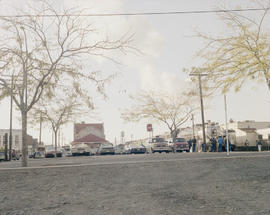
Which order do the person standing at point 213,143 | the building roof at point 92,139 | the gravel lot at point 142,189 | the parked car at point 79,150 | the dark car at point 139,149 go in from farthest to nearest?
the building roof at point 92,139 → the parked car at point 79,150 → the dark car at point 139,149 → the person standing at point 213,143 → the gravel lot at point 142,189

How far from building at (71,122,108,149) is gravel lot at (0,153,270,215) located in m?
40.1

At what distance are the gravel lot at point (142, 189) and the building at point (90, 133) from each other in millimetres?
40057

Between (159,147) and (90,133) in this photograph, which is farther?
(90,133)

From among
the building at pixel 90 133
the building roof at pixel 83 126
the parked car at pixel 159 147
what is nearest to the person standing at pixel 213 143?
the parked car at pixel 159 147

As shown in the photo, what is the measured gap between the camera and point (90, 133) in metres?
52.0

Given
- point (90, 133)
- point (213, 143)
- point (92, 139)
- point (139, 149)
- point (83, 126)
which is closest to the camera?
point (213, 143)

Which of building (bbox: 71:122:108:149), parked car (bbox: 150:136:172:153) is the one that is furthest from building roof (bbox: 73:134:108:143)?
parked car (bbox: 150:136:172:153)

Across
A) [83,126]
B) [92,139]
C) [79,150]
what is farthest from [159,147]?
[92,139]

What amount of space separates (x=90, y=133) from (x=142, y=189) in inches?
1760

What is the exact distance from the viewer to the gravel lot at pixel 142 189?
6305mm

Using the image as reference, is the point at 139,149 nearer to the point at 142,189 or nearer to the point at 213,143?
the point at 213,143

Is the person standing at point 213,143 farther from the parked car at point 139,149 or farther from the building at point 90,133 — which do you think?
the building at point 90,133

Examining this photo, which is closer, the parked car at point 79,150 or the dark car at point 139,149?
the dark car at point 139,149

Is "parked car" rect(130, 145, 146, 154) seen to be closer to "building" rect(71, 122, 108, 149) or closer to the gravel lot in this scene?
"building" rect(71, 122, 108, 149)
